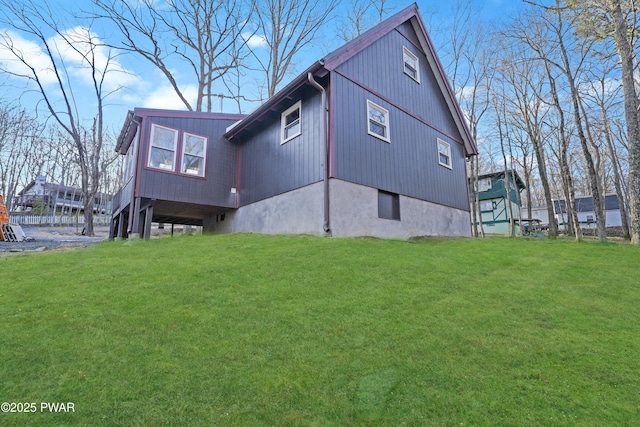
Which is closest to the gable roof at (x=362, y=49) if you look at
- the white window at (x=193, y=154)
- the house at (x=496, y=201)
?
the white window at (x=193, y=154)

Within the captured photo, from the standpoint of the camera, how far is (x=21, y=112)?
1021 inches

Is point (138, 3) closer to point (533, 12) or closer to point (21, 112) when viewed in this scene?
point (21, 112)

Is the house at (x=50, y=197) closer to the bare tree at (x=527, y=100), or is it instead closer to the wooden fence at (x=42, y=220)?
the wooden fence at (x=42, y=220)

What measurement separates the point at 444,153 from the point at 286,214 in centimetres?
739

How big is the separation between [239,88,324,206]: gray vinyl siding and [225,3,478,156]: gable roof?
19.3 inches

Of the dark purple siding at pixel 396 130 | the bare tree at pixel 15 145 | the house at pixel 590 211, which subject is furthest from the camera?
the house at pixel 590 211

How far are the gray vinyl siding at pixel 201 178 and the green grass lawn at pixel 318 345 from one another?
5251 millimetres

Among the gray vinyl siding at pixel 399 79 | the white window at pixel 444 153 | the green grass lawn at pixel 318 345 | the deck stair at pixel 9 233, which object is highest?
the gray vinyl siding at pixel 399 79

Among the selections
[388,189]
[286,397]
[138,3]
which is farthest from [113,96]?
[286,397]

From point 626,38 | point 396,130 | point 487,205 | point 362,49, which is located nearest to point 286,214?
point 396,130

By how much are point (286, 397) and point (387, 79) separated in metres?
10.7

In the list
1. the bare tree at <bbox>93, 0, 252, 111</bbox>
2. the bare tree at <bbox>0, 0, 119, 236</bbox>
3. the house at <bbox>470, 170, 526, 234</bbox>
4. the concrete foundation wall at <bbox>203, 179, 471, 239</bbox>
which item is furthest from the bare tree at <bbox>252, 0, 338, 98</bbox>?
the house at <bbox>470, 170, 526, 234</bbox>

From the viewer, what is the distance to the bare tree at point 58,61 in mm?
15711

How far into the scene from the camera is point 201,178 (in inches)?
451
